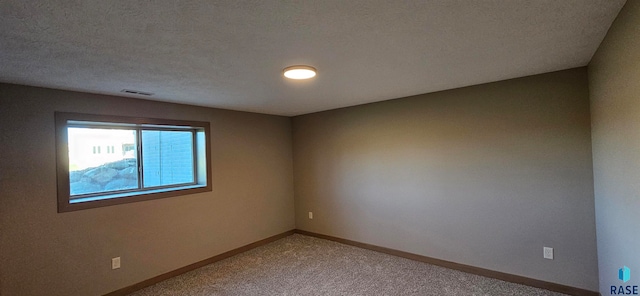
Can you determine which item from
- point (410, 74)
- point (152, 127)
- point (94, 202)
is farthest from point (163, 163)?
point (410, 74)

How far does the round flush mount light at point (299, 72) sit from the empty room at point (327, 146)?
2 centimetres

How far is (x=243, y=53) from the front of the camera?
6.32 feet

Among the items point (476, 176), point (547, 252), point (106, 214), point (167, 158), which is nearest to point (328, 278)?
point (476, 176)

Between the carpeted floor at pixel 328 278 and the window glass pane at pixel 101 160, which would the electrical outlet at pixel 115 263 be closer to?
the carpeted floor at pixel 328 278

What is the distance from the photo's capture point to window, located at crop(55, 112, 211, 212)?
2.80m

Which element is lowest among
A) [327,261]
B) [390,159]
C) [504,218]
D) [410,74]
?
[327,261]

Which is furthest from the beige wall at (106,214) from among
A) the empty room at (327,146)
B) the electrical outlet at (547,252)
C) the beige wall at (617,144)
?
the beige wall at (617,144)

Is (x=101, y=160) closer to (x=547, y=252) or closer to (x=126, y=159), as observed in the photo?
(x=126, y=159)

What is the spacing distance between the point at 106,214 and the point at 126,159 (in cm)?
69

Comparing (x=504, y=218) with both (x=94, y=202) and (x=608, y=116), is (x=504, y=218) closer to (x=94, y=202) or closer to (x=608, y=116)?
(x=608, y=116)

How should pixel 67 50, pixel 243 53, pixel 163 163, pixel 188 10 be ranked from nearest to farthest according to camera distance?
pixel 188 10 < pixel 67 50 < pixel 243 53 < pixel 163 163

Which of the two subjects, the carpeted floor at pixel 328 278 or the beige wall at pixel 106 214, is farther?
the carpeted floor at pixel 328 278

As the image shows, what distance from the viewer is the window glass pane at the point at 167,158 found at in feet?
11.6

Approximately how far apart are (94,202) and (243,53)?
2296mm
